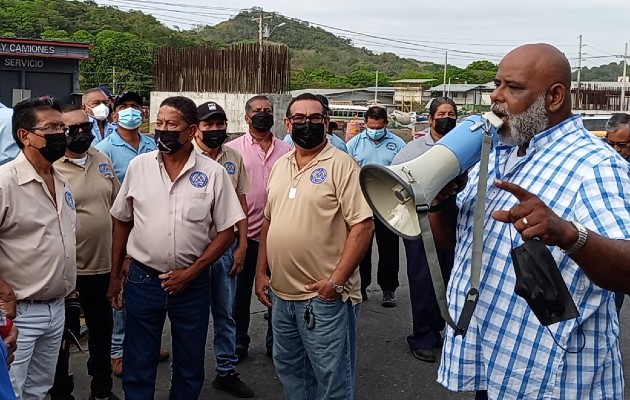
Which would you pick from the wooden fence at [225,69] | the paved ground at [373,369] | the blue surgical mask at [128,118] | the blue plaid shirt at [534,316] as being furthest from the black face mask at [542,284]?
the wooden fence at [225,69]

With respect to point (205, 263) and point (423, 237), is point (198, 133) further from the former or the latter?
point (423, 237)

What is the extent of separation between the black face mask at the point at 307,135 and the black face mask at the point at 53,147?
127cm

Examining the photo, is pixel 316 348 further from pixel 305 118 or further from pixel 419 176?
pixel 419 176

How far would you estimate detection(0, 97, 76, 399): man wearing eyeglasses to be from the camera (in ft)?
11.2

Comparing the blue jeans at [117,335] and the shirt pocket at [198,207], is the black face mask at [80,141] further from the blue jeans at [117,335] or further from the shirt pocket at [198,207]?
the blue jeans at [117,335]

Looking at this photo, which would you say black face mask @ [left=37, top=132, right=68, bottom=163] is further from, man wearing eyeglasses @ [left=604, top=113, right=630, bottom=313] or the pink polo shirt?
man wearing eyeglasses @ [left=604, top=113, right=630, bottom=313]

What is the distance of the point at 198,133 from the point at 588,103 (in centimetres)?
2870

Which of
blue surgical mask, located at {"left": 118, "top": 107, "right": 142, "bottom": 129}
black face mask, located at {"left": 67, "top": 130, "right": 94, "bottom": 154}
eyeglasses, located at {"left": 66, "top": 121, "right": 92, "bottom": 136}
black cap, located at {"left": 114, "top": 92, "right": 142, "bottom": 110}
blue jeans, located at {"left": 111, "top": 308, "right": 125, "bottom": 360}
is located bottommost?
blue jeans, located at {"left": 111, "top": 308, "right": 125, "bottom": 360}

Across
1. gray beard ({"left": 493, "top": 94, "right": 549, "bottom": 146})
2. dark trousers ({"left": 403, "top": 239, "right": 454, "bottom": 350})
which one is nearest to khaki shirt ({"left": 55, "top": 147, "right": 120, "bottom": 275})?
dark trousers ({"left": 403, "top": 239, "right": 454, "bottom": 350})

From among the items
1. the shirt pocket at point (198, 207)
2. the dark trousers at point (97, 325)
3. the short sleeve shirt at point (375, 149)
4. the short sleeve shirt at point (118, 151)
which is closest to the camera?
the shirt pocket at point (198, 207)

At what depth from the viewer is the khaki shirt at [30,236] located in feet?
11.2

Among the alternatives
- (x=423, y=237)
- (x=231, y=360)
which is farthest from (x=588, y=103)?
(x=423, y=237)

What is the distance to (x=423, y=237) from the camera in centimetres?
212

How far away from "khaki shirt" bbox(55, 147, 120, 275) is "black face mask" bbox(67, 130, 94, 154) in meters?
0.09
